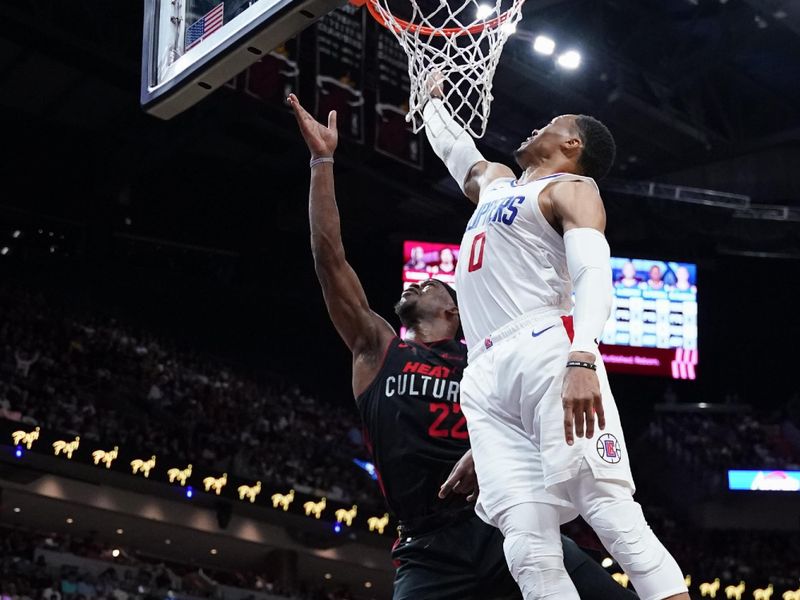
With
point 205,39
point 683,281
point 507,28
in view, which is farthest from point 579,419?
point 683,281

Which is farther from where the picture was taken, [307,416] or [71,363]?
[307,416]

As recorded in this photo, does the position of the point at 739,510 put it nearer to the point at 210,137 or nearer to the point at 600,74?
the point at 600,74

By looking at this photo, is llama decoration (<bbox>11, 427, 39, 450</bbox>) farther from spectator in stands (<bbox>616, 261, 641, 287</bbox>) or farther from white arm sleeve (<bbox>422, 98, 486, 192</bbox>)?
white arm sleeve (<bbox>422, 98, 486, 192</bbox>)

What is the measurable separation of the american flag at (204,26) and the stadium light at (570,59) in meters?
13.2

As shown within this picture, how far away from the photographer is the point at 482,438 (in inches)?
133

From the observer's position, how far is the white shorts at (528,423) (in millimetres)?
3148

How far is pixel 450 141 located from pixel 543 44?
1345cm

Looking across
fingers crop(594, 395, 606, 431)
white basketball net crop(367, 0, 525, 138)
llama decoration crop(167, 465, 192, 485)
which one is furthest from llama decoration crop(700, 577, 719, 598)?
fingers crop(594, 395, 606, 431)

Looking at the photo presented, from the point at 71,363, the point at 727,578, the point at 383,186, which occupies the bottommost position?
the point at 727,578

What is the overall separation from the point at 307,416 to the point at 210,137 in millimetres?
5706

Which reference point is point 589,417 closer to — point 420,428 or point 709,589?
point 420,428

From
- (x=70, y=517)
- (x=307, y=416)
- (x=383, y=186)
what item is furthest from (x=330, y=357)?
(x=70, y=517)

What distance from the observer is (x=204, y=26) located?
16.3ft

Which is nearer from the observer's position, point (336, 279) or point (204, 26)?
point (336, 279)
